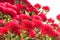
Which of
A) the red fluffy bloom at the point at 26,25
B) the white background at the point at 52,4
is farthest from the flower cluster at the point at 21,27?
the white background at the point at 52,4

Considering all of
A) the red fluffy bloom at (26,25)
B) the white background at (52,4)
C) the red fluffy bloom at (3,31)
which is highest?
the red fluffy bloom at (26,25)

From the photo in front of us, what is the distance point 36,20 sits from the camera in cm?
162

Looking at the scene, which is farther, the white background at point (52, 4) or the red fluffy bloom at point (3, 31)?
the white background at point (52, 4)

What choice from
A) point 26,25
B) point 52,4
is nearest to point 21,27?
point 26,25

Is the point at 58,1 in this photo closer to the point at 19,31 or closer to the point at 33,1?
the point at 33,1

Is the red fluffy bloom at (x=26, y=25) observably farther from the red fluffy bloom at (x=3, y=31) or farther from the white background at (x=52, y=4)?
the white background at (x=52, y=4)

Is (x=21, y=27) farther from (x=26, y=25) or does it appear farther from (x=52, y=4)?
(x=52, y=4)

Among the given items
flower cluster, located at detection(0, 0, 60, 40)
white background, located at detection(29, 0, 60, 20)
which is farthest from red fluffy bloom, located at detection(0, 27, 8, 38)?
white background, located at detection(29, 0, 60, 20)

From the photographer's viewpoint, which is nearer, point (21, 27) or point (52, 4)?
point (21, 27)

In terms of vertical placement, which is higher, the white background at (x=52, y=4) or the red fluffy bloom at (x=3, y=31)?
the red fluffy bloom at (x=3, y=31)

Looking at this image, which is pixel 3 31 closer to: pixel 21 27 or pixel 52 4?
pixel 21 27

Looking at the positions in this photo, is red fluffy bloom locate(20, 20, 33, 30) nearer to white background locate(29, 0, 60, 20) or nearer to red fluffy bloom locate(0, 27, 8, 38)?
red fluffy bloom locate(0, 27, 8, 38)

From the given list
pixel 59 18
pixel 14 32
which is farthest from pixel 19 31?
pixel 59 18

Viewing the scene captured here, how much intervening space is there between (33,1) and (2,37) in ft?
5.56
